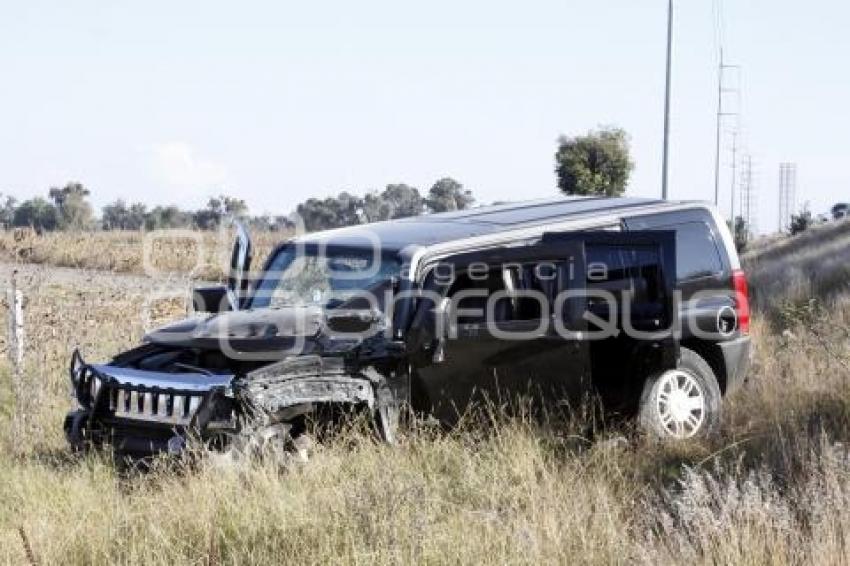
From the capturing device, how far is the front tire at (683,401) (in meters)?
7.13

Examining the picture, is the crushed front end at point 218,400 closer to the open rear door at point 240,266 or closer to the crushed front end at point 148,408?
the crushed front end at point 148,408

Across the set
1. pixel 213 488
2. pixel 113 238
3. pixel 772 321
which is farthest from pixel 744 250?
pixel 213 488

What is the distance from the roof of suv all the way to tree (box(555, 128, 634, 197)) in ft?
105

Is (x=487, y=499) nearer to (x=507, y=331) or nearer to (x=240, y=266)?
(x=507, y=331)

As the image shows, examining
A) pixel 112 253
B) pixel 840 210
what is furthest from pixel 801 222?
pixel 112 253

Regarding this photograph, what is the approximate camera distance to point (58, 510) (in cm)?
596

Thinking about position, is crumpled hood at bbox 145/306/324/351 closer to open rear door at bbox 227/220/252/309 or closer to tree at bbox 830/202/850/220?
open rear door at bbox 227/220/252/309

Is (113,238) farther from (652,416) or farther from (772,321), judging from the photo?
(652,416)

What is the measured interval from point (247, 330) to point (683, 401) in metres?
2.95

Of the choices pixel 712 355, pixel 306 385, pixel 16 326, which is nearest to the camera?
pixel 306 385

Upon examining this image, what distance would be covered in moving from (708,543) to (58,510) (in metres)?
3.50

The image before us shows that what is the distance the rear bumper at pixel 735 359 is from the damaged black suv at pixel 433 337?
0.05ft

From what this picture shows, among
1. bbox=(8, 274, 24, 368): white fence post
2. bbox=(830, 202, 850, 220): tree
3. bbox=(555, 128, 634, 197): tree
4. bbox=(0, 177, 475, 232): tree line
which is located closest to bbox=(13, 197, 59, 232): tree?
bbox=(0, 177, 475, 232): tree line

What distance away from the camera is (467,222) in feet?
25.2
